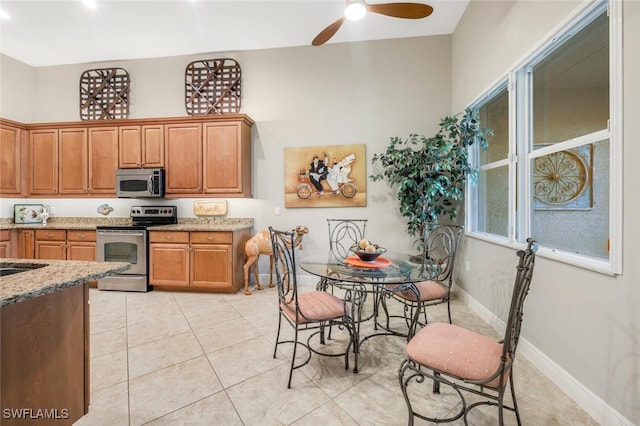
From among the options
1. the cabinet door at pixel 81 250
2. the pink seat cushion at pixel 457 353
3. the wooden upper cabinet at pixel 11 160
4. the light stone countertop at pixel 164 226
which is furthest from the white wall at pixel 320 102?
the pink seat cushion at pixel 457 353

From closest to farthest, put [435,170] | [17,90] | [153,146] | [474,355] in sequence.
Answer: [474,355], [435,170], [153,146], [17,90]

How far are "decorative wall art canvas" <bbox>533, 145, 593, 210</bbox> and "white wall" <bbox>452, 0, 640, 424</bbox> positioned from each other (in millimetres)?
414

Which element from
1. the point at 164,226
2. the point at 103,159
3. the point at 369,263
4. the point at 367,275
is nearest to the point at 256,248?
the point at 164,226

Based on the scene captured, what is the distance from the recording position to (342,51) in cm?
410

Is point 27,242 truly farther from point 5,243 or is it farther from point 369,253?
point 369,253

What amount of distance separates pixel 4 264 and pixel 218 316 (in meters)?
1.94

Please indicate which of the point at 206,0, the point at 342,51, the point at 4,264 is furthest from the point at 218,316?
the point at 342,51

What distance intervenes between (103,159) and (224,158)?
1.91m

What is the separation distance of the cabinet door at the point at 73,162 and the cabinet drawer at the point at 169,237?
1.51 m

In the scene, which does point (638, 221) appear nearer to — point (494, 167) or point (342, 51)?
point (494, 167)

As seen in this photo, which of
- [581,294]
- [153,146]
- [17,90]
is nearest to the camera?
[581,294]

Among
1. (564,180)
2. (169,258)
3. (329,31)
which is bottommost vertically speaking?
(169,258)

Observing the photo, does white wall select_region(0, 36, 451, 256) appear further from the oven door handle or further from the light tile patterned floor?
the light tile patterned floor

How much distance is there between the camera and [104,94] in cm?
450
